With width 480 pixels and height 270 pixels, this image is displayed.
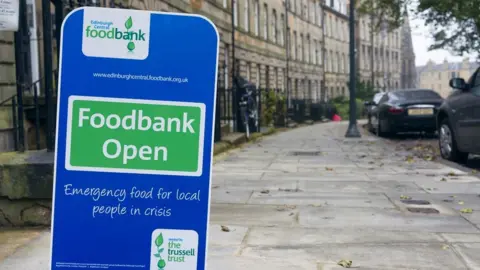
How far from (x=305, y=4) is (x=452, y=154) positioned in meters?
40.4

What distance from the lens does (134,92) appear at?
283 centimetres

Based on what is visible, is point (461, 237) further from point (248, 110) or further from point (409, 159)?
point (248, 110)

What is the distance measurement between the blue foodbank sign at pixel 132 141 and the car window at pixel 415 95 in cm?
1480

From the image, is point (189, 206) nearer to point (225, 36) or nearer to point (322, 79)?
point (225, 36)

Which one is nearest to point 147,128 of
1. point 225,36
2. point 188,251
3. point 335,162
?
point 188,251

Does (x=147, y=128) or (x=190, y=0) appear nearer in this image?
(x=147, y=128)

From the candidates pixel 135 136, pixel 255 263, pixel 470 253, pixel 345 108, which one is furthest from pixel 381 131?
pixel 345 108

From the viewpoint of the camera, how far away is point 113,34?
2805 mm

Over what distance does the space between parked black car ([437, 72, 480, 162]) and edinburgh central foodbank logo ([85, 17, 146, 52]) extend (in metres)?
7.44

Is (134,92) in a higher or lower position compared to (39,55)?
lower

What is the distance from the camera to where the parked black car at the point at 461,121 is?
9.39 metres

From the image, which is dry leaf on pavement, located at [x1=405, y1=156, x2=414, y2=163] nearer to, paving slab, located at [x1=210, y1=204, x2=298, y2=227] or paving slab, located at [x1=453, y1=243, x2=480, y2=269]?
paving slab, located at [x1=210, y1=204, x2=298, y2=227]

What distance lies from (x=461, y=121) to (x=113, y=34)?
8.02 metres

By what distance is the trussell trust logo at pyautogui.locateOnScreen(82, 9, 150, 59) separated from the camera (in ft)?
9.17
